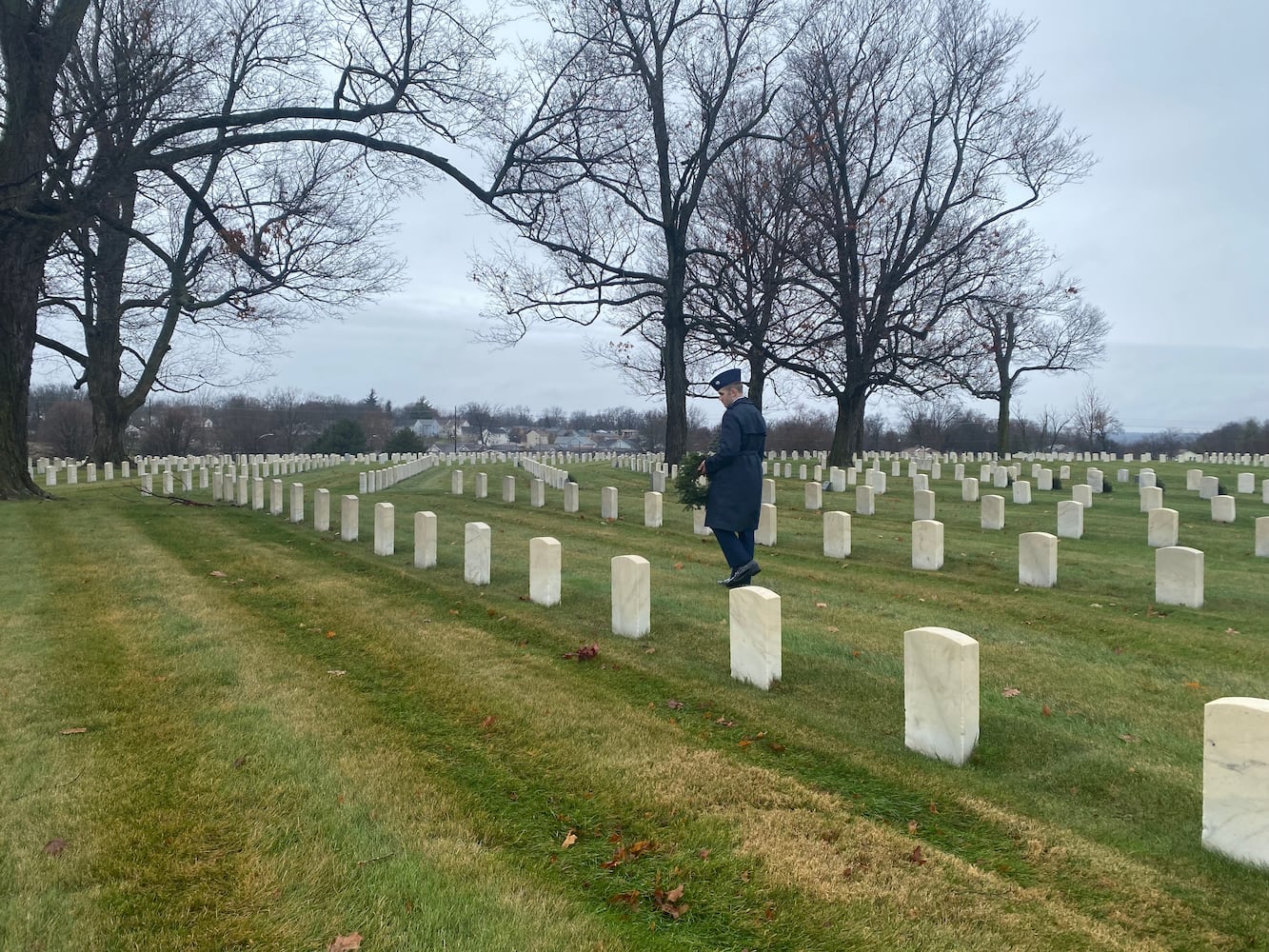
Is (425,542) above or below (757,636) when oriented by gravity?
above

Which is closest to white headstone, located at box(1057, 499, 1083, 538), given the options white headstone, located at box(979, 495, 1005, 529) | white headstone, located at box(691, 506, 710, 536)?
white headstone, located at box(979, 495, 1005, 529)

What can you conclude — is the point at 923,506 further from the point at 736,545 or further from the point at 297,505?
the point at 297,505

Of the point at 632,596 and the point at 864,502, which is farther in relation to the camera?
the point at 864,502

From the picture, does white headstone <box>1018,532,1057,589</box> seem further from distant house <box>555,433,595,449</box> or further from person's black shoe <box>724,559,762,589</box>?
distant house <box>555,433,595,449</box>

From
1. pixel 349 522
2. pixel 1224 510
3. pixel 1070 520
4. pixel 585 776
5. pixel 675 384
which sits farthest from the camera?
pixel 675 384

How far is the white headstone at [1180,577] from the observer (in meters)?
8.12

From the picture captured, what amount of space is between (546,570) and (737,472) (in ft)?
6.79

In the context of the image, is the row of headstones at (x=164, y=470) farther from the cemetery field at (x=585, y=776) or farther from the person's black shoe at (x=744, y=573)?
the person's black shoe at (x=744, y=573)

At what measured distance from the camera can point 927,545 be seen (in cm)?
1048

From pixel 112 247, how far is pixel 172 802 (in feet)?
78.4

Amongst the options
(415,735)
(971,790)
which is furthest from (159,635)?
(971,790)

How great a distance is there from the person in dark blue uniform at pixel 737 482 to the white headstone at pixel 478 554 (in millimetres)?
2684

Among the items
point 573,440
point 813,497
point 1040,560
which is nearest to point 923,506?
point 813,497

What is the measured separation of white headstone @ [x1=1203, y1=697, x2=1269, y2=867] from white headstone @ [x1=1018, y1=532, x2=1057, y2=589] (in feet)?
20.6
